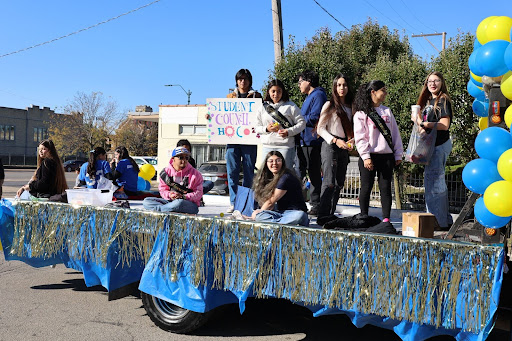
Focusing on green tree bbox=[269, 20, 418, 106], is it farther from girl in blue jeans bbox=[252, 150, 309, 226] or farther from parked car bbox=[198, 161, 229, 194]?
girl in blue jeans bbox=[252, 150, 309, 226]

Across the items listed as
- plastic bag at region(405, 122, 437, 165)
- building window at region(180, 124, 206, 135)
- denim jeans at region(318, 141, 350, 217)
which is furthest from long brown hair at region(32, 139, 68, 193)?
building window at region(180, 124, 206, 135)

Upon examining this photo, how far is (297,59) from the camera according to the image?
53.7 ft

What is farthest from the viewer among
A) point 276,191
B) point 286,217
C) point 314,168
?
point 314,168

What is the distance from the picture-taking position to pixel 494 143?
10.7 ft

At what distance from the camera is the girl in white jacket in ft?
19.1

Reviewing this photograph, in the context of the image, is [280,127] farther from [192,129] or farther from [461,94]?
[192,129]

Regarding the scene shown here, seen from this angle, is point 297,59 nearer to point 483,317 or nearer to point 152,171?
point 152,171

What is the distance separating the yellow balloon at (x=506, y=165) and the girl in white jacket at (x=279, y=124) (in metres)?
2.87

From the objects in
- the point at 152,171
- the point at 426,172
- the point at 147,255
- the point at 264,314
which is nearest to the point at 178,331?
the point at 147,255

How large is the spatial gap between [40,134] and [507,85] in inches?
2622

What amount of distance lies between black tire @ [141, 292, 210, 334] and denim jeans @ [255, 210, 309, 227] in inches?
38.0

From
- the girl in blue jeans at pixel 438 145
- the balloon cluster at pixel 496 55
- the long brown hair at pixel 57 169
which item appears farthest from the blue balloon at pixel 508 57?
the long brown hair at pixel 57 169

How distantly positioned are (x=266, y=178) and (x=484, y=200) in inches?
85.0

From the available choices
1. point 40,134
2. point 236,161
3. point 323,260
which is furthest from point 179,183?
point 40,134
